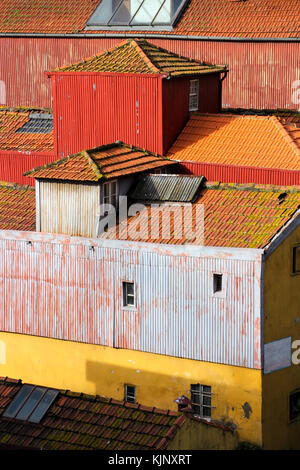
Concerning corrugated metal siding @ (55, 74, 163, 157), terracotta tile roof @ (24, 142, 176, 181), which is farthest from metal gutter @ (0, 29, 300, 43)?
terracotta tile roof @ (24, 142, 176, 181)

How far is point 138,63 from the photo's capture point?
47000mm

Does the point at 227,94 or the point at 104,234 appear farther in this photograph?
the point at 227,94

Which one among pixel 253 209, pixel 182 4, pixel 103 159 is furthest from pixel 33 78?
pixel 253 209

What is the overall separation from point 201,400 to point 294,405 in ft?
11.5

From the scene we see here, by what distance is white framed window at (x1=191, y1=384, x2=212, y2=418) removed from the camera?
129 feet

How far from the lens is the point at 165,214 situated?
138 feet

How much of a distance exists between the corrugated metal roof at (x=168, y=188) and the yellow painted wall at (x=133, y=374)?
6085mm

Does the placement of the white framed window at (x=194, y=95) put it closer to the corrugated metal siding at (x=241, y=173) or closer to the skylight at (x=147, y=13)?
the corrugated metal siding at (x=241, y=173)

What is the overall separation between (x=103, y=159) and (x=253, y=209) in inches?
253

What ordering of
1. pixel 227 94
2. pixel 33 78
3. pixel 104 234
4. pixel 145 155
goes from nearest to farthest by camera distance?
pixel 104 234
pixel 145 155
pixel 227 94
pixel 33 78

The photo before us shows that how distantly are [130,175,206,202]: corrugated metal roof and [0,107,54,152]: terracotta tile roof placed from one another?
708cm

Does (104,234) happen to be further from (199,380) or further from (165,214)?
(199,380)
